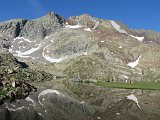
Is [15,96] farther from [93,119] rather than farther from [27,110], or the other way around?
[93,119]

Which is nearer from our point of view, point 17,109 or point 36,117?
point 36,117

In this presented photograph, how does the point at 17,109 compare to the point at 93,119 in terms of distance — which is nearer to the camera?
the point at 93,119

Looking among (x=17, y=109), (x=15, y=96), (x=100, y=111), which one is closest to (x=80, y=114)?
(x=100, y=111)

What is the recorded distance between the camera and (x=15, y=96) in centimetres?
11081

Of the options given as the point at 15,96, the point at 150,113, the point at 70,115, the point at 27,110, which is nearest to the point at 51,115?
the point at 70,115

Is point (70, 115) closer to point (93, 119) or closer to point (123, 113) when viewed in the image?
point (93, 119)

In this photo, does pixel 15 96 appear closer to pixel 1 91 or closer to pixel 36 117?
pixel 1 91

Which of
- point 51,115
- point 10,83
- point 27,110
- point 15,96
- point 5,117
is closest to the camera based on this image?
point 5,117

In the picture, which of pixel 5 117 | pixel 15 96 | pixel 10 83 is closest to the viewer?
pixel 5 117

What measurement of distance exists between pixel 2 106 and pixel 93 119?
1063 inches

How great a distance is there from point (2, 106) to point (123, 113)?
30.5 metres

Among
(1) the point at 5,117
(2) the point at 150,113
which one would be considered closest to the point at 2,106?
(1) the point at 5,117

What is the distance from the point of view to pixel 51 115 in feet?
247

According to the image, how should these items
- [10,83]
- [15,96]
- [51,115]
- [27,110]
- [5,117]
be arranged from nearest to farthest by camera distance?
[5,117] < [51,115] < [27,110] < [15,96] < [10,83]
